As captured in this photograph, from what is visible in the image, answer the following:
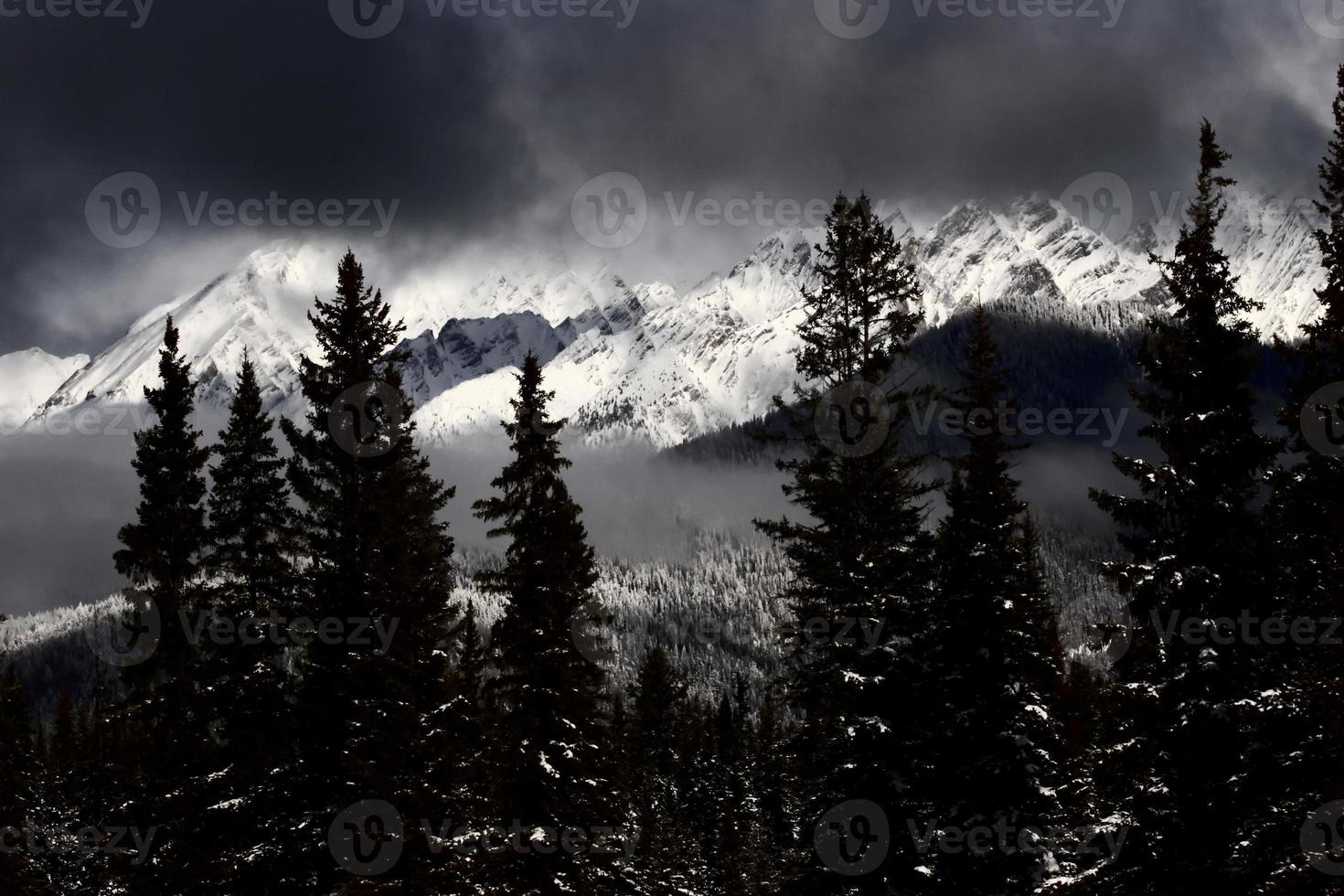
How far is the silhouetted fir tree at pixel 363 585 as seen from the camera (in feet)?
65.1

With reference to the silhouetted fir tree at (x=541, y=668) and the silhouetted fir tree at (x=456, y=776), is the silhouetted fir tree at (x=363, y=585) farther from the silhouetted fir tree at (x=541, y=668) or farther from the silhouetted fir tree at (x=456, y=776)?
the silhouetted fir tree at (x=541, y=668)

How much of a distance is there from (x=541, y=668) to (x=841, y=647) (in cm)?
858

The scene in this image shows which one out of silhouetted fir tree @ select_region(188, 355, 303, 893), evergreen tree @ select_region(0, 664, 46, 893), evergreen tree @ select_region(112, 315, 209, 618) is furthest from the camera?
evergreen tree @ select_region(0, 664, 46, 893)

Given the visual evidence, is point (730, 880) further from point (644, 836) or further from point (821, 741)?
point (821, 741)

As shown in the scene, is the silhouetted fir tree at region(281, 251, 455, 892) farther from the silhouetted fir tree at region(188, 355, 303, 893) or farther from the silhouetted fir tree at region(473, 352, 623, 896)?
the silhouetted fir tree at region(473, 352, 623, 896)

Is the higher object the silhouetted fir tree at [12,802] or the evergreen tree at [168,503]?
the evergreen tree at [168,503]

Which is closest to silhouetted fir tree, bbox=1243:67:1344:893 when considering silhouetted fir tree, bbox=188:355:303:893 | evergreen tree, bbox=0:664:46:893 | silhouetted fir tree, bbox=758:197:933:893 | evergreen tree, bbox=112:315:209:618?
silhouetted fir tree, bbox=758:197:933:893

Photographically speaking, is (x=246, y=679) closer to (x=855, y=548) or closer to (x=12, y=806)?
(x=855, y=548)

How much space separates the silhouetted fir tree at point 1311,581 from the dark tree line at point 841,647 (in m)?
0.06

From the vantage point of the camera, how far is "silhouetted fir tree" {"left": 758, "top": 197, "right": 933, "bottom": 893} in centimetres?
1975

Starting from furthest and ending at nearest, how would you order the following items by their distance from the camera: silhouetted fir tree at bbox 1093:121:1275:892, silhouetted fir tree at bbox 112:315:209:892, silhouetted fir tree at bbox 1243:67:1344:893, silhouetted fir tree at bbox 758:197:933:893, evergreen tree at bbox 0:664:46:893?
evergreen tree at bbox 0:664:46:893
silhouetted fir tree at bbox 112:315:209:892
silhouetted fir tree at bbox 758:197:933:893
silhouetted fir tree at bbox 1093:121:1275:892
silhouetted fir tree at bbox 1243:67:1344:893

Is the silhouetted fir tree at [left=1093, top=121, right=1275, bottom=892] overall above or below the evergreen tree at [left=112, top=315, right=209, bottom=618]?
below

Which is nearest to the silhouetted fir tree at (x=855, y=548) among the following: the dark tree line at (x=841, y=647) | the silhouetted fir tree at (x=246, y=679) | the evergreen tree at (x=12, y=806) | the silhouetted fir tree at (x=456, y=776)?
the dark tree line at (x=841, y=647)

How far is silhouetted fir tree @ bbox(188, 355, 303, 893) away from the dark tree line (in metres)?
0.09
